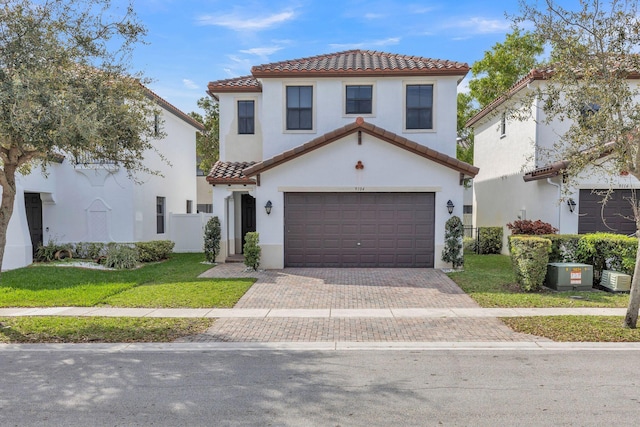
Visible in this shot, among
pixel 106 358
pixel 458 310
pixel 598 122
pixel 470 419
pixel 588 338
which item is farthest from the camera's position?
pixel 458 310

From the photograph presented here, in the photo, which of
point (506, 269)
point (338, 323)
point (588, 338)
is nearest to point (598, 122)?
point (588, 338)

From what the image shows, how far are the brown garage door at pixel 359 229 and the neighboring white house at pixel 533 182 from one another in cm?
388

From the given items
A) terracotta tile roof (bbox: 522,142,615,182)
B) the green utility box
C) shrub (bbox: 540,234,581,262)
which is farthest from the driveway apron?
terracotta tile roof (bbox: 522,142,615,182)

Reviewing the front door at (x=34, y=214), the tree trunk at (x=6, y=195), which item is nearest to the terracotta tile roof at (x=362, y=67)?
the tree trunk at (x=6, y=195)

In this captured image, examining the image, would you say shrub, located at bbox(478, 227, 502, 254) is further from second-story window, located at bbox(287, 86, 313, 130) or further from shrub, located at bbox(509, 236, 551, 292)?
second-story window, located at bbox(287, 86, 313, 130)

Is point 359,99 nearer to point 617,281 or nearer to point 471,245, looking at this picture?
point 471,245

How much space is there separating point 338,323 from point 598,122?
6.32 metres

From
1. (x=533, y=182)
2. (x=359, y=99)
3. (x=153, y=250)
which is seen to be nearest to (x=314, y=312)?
(x=359, y=99)

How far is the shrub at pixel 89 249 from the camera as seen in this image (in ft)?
56.9

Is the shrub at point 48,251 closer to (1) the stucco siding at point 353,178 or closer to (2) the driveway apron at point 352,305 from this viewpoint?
(2) the driveway apron at point 352,305

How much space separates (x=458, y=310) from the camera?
31.8 feet

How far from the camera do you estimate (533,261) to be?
11336mm

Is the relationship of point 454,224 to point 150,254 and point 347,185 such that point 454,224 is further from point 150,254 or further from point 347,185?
point 150,254

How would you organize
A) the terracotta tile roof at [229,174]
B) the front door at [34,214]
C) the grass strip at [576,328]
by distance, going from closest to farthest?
1. the grass strip at [576,328]
2. the terracotta tile roof at [229,174]
3. the front door at [34,214]
